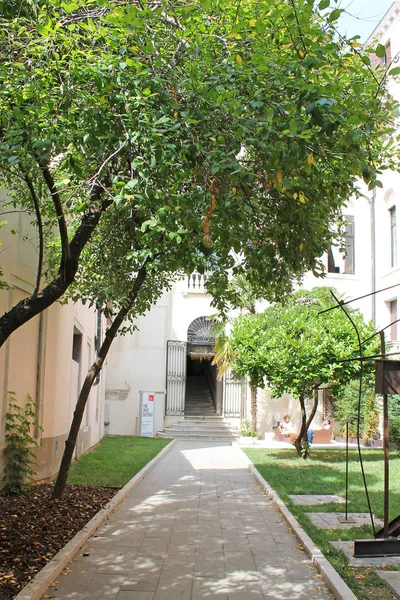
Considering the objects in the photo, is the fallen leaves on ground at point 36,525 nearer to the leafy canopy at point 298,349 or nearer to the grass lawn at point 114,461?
the grass lawn at point 114,461

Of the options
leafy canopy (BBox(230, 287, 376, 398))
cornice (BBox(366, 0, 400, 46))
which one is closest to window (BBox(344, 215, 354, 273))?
cornice (BBox(366, 0, 400, 46))

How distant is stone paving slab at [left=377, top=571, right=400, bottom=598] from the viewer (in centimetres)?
559

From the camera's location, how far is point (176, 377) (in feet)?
89.5

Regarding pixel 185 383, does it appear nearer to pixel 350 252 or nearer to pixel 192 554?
pixel 350 252

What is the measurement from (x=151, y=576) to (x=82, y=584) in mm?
680

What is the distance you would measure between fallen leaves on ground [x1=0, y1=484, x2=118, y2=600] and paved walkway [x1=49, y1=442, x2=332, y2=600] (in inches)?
13.2

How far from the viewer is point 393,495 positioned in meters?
11.1

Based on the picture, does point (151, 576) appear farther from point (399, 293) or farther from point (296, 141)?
point (399, 293)

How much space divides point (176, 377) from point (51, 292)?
68.9 feet

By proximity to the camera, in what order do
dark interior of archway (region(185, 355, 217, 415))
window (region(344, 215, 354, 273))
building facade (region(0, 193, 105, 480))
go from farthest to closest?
dark interior of archway (region(185, 355, 217, 415))
window (region(344, 215, 354, 273))
building facade (region(0, 193, 105, 480))

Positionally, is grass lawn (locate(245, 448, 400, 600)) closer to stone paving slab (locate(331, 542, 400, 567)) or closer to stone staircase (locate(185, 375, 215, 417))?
stone paving slab (locate(331, 542, 400, 567))

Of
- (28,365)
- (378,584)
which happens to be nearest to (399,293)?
(28,365)

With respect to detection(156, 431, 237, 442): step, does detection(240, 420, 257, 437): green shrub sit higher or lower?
higher

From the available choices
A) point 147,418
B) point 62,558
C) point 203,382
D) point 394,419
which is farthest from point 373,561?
point 203,382
